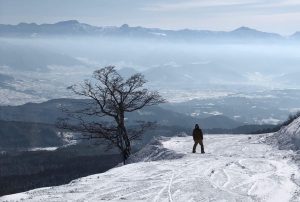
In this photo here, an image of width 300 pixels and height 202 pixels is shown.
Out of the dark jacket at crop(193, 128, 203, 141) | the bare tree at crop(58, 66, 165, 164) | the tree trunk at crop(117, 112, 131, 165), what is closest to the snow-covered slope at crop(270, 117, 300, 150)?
the dark jacket at crop(193, 128, 203, 141)

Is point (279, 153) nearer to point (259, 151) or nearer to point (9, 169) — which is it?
point (259, 151)

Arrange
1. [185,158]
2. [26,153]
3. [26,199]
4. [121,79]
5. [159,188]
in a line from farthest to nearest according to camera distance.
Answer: [26,153]
[121,79]
[185,158]
[159,188]
[26,199]

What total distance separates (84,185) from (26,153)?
560 ft

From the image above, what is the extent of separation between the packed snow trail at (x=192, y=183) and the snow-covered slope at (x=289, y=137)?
2.53m

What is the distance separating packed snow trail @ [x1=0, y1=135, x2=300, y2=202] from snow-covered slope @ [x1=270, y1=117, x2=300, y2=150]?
2.53 m

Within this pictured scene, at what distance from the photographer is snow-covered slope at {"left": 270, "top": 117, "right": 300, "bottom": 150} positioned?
3146 centimetres

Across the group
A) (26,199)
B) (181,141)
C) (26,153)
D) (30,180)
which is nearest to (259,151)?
(181,141)

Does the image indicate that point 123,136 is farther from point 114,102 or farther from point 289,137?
point 289,137

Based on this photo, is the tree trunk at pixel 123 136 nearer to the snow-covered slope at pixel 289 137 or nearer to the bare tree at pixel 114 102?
the bare tree at pixel 114 102

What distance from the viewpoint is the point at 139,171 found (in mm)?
24203

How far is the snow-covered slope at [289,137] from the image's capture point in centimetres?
3146

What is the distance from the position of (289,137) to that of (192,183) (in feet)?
49.1

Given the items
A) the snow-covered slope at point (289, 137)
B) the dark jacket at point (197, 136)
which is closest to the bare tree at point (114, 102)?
the dark jacket at point (197, 136)

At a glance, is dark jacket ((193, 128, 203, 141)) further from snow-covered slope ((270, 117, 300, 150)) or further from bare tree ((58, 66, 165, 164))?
bare tree ((58, 66, 165, 164))
